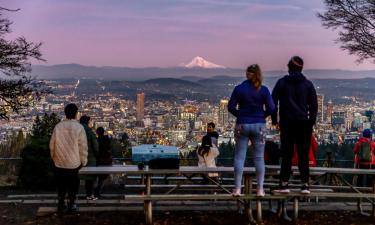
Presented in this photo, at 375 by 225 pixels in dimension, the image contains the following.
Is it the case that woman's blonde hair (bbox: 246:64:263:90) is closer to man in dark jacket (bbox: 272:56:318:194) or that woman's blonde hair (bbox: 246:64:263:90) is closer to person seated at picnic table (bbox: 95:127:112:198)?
man in dark jacket (bbox: 272:56:318:194)

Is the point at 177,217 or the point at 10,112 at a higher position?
the point at 10,112

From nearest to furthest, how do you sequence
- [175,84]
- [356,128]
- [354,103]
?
[356,128] < [354,103] < [175,84]

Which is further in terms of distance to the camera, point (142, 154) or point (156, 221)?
point (142, 154)

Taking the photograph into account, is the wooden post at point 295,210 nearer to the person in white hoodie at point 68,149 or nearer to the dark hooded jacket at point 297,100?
the dark hooded jacket at point 297,100

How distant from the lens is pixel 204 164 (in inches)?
458

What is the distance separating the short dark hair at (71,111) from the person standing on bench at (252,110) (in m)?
2.52

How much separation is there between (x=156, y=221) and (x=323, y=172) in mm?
2785

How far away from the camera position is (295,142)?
8.40m

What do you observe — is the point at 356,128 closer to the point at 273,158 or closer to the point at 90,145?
the point at 273,158

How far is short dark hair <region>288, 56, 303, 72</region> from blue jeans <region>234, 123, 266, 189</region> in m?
0.93

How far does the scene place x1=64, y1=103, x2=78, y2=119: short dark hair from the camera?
878 cm

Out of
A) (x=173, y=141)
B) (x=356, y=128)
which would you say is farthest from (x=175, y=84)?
(x=356, y=128)

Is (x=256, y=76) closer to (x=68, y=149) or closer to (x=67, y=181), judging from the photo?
(x=68, y=149)

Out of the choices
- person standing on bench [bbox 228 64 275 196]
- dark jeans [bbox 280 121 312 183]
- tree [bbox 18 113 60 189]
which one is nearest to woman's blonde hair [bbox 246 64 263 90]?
person standing on bench [bbox 228 64 275 196]
